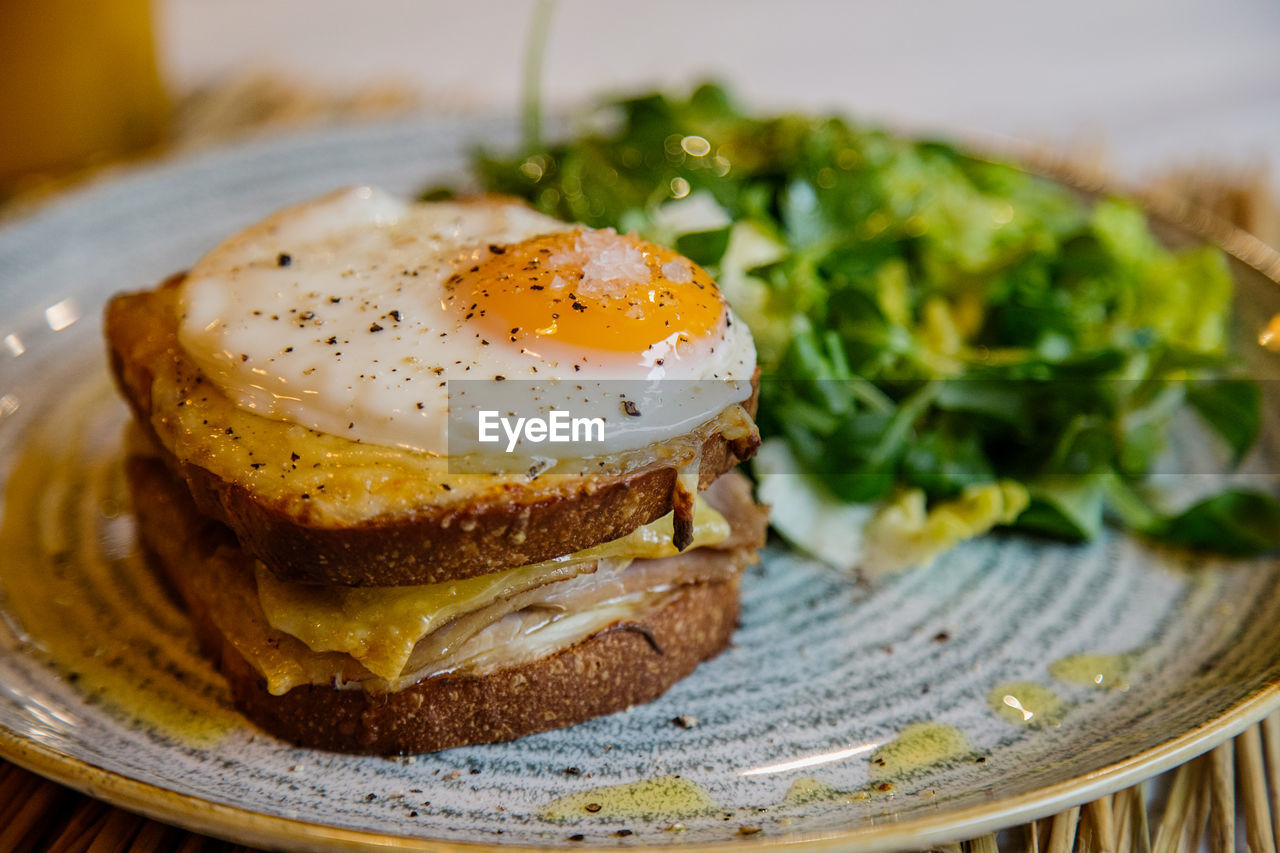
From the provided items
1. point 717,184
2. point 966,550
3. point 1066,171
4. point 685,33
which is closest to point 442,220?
point 717,184

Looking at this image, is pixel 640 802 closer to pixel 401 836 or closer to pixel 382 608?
pixel 401 836

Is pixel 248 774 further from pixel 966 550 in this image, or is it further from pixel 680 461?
pixel 966 550

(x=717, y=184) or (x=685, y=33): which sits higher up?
(x=717, y=184)

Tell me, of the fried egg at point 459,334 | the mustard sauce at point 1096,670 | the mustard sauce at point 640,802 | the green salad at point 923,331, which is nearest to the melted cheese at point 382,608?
the fried egg at point 459,334

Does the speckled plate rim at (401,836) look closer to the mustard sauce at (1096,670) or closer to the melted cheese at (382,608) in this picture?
the melted cheese at (382,608)

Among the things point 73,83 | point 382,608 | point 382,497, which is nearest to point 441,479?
point 382,497

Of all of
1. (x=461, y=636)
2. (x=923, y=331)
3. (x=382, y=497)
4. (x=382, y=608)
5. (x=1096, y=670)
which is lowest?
(x=1096, y=670)
